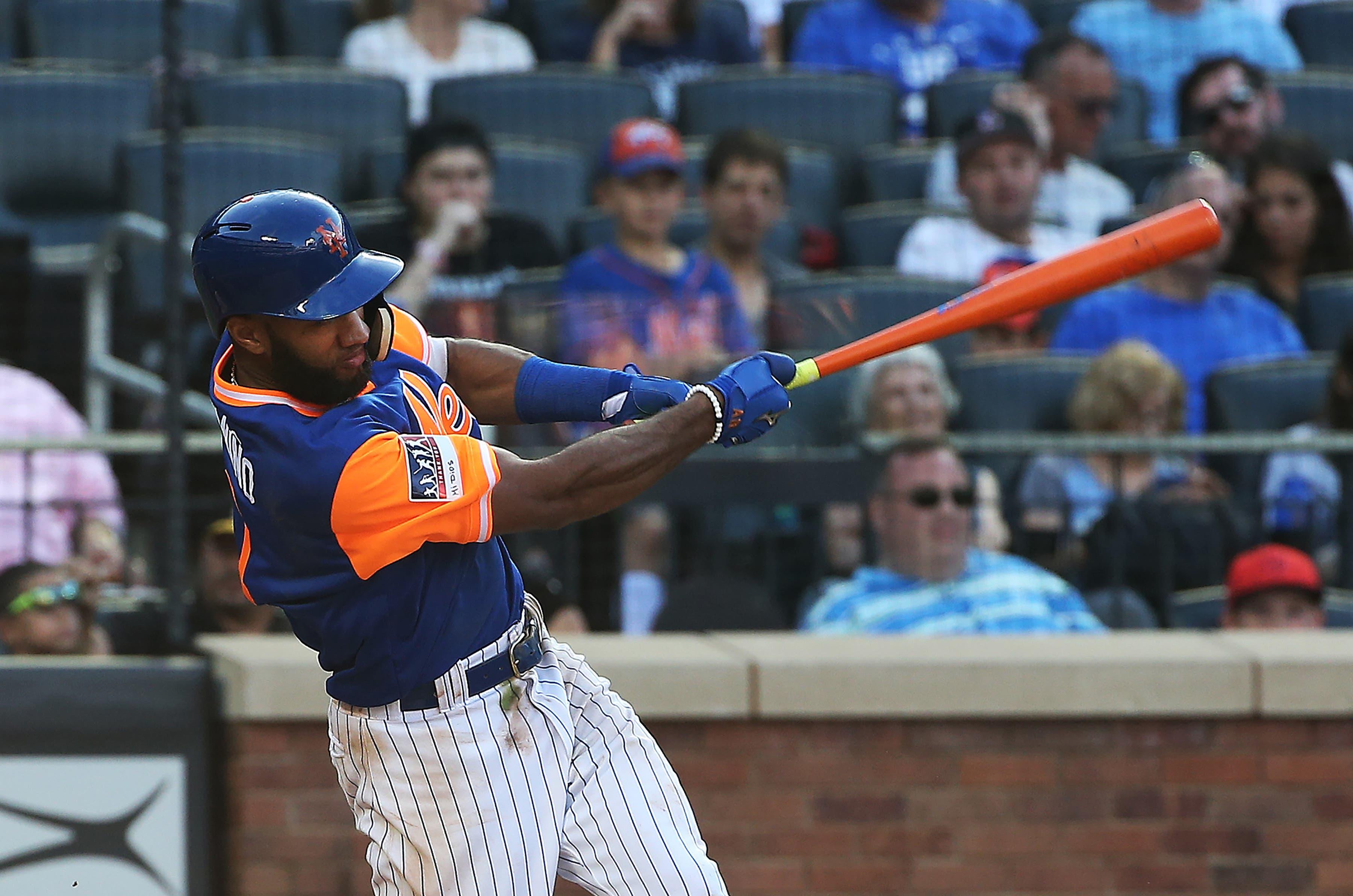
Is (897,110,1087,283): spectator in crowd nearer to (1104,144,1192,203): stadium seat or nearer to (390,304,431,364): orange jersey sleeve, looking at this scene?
(1104,144,1192,203): stadium seat

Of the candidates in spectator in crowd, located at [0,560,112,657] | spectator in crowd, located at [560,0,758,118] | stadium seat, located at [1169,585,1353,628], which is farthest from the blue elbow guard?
spectator in crowd, located at [560,0,758,118]

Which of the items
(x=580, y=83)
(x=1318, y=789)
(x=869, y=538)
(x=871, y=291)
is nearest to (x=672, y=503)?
(x=869, y=538)

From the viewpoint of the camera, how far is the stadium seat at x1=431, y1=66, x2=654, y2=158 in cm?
589

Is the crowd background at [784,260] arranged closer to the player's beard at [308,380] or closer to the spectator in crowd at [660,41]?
the spectator in crowd at [660,41]

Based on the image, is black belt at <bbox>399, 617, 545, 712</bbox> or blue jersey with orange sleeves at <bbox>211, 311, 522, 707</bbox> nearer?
blue jersey with orange sleeves at <bbox>211, 311, 522, 707</bbox>

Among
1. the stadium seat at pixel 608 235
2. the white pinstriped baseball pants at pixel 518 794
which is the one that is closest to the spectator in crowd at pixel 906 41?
the stadium seat at pixel 608 235

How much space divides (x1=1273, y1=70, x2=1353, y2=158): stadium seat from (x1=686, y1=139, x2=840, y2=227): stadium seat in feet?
5.59

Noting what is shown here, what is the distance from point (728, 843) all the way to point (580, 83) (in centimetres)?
293

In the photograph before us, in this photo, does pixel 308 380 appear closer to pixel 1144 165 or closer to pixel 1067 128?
pixel 1067 128

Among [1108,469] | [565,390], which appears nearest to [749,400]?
[565,390]

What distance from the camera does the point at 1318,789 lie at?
158 inches

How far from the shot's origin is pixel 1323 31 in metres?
7.00

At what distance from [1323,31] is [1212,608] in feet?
11.6

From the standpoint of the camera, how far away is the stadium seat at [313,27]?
6352 mm
